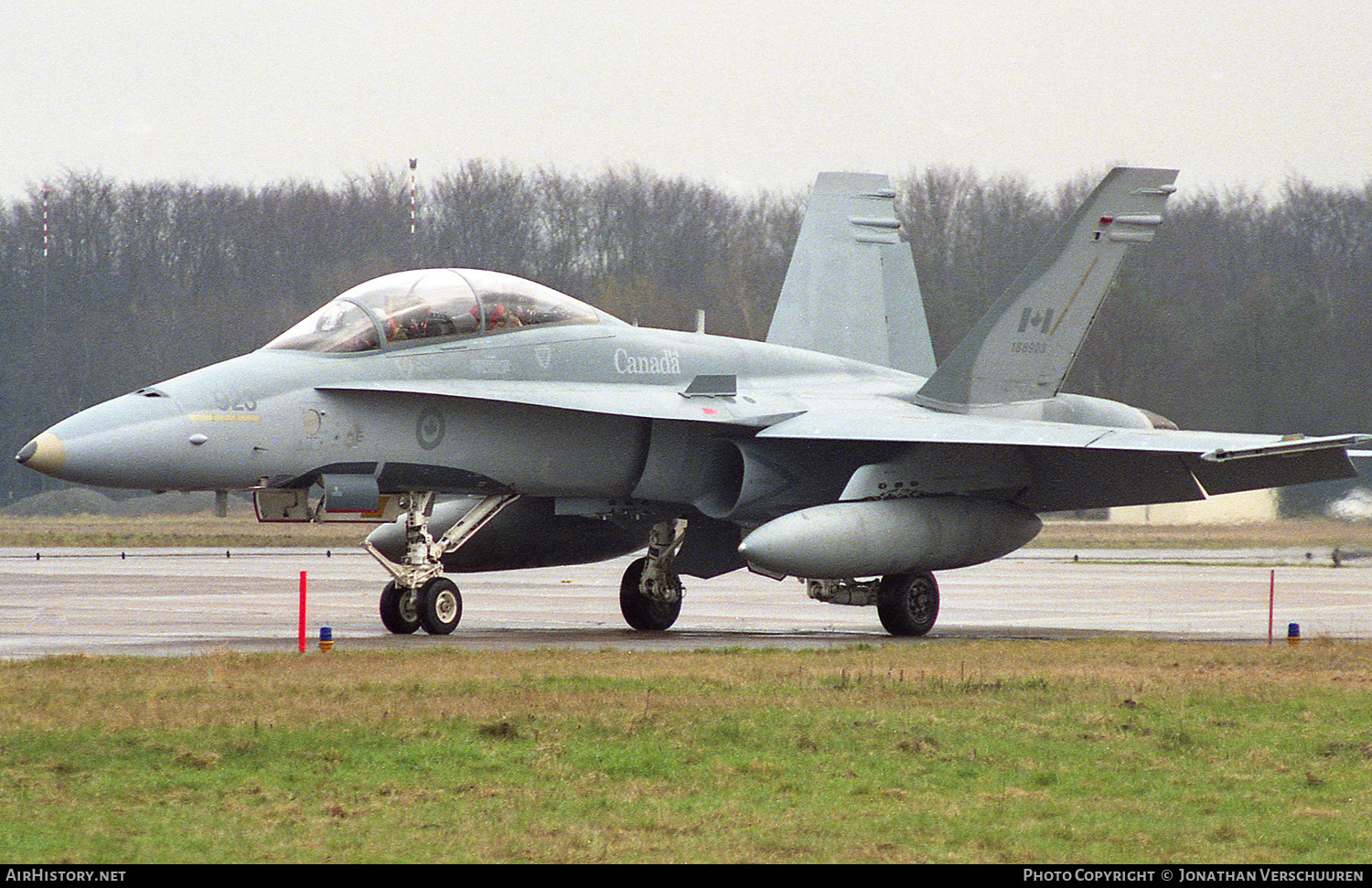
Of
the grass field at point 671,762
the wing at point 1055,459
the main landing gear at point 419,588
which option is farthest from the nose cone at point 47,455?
the wing at point 1055,459

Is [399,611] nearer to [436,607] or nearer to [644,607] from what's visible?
[436,607]

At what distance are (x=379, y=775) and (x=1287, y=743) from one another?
416cm

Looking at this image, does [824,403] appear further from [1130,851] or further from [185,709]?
[1130,851]

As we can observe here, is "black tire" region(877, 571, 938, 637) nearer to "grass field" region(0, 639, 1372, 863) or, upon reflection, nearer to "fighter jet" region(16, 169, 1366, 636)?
"fighter jet" region(16, 169, 1366, 636)

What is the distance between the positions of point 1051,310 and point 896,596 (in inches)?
123

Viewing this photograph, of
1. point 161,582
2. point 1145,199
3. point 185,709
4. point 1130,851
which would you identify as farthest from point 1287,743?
point 161,582

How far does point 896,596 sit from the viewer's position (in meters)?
14.8

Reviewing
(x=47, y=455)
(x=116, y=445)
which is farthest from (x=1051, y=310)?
(x=47, y=455)

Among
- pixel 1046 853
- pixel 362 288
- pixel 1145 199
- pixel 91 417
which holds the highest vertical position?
pixel 1145 199

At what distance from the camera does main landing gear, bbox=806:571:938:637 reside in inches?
584

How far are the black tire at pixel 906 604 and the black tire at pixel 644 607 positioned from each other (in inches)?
71.9

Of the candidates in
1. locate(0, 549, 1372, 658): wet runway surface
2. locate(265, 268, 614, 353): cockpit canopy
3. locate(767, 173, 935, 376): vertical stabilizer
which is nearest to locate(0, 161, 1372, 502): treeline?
locate(0, 549, 1372, 658): wet runway surface

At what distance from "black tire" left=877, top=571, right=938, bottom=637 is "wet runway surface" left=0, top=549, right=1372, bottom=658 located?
0.33m

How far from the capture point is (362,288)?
1368 centimetres
